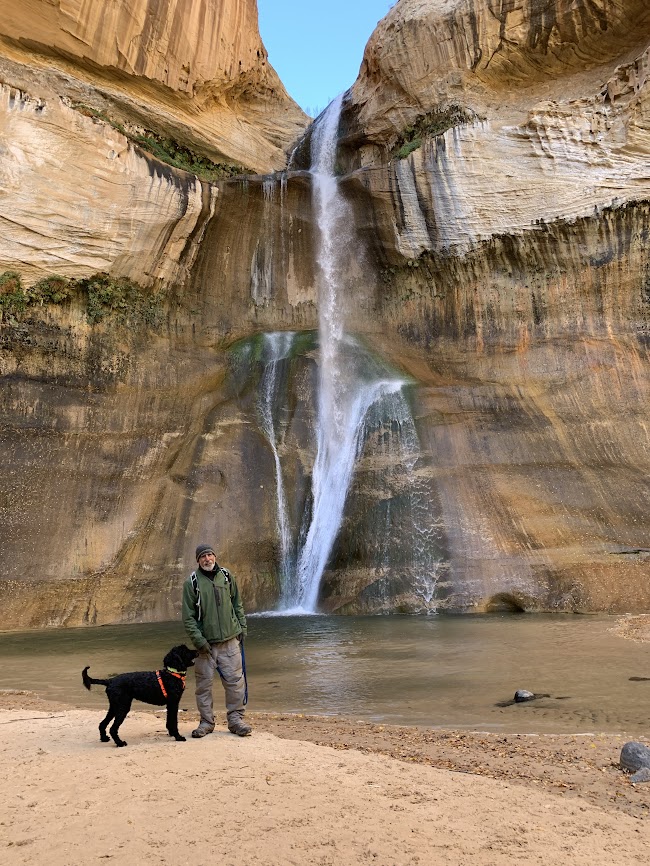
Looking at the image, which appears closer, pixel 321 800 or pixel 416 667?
pixel 321 800

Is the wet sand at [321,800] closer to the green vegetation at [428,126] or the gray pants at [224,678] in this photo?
the gray pants at [224,678]

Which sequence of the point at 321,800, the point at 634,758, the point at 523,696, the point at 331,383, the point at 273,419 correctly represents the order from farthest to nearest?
1. the point at 331,383
2. the point at 273,419
3. the point at 523,696
4. the point at 634,758
5. the point at 321,800

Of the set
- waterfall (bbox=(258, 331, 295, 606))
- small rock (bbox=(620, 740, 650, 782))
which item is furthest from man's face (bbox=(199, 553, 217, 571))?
waterfall (bbox=(258, 331, 295, 606))

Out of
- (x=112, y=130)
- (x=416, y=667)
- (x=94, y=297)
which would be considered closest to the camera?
(x=416, y=667)

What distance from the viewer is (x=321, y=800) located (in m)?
3.42

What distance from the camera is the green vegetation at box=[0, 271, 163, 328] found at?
15.1 meters

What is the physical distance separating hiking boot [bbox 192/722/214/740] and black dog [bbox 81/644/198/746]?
136 millimetres

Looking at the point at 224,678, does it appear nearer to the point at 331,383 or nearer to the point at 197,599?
the point at 197,599

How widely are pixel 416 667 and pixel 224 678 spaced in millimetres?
3284

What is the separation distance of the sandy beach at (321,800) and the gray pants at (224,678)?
0.63ft

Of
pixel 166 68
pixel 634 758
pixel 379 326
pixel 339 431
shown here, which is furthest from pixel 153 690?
pixel 166 68

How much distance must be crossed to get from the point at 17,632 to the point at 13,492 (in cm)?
270

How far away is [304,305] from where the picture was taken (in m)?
20.3

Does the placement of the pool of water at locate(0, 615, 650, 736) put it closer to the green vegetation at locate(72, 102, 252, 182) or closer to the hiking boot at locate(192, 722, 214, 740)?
the hiking boot at locate(192, 722, 214, 740)
